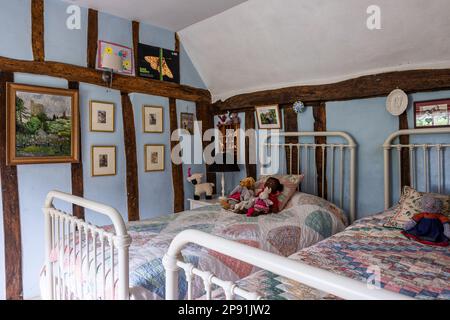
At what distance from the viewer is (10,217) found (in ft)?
8.21

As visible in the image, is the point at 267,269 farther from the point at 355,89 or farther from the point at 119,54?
the point at 119,54

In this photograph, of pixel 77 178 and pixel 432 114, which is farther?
pixel 77 178

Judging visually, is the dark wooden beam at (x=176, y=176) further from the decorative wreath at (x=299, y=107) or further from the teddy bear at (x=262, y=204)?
the decorative wreath at (x=299, y=107)

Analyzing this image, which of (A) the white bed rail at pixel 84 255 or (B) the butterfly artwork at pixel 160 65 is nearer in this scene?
(A) the white bed rail at pixel 84 255

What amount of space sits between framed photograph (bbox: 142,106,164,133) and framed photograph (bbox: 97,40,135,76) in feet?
1.32

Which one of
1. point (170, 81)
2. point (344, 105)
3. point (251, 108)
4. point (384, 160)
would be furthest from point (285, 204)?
point (170, 81)

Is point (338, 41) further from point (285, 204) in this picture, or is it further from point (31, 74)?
point (31, 74)

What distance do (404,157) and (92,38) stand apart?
294cm

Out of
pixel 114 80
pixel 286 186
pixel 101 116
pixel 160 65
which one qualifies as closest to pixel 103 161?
pixel 101 116

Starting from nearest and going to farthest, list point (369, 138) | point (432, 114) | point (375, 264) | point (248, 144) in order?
point (375, 264)
point (432, 114)
point (369, 138)
point (248, 144)

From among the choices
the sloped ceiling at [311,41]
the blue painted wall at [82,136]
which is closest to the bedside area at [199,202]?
the blue painted wall at [82,136]

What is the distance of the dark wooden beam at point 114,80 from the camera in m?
2.55

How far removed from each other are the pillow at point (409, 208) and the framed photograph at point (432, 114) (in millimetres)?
580
